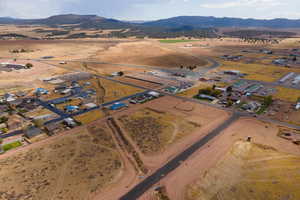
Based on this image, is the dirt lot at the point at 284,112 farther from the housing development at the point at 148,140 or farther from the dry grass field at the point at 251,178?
the dry grass field at the point at 251,178

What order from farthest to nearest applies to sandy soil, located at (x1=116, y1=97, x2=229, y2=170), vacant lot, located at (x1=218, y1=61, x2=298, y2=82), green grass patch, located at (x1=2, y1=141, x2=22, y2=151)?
vacant lot, located at (x1=218, y1=61, x2=298, y2=82), green grass patch, located at (x1=2, y1=141, x2=22, y2=151), sandy soil, located at (x1=116, y1=97, x2=229, y2=170)

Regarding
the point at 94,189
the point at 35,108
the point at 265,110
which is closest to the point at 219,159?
the point at 94,189

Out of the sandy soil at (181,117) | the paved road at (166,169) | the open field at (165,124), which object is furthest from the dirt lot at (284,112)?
the paved road at (166,169)

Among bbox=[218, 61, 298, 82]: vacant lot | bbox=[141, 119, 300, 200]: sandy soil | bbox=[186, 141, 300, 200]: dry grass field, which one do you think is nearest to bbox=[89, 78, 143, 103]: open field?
bbox=[141, 119, 300, 200]: sandy soil

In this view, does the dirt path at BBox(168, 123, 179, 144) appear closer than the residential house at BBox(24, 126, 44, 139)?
Yes

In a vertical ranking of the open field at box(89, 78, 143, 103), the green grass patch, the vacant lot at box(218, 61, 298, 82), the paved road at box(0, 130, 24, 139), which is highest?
the vacant lot at box(218, 61, 298, 82)

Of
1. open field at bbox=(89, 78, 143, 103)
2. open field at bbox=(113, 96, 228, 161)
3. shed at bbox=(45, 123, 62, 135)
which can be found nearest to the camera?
open field at bbox=(113, 96, 228, 161)

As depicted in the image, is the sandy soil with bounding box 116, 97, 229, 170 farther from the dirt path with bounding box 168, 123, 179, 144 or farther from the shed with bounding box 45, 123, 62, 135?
the shed with bounding box 45, 123, 62, 135
